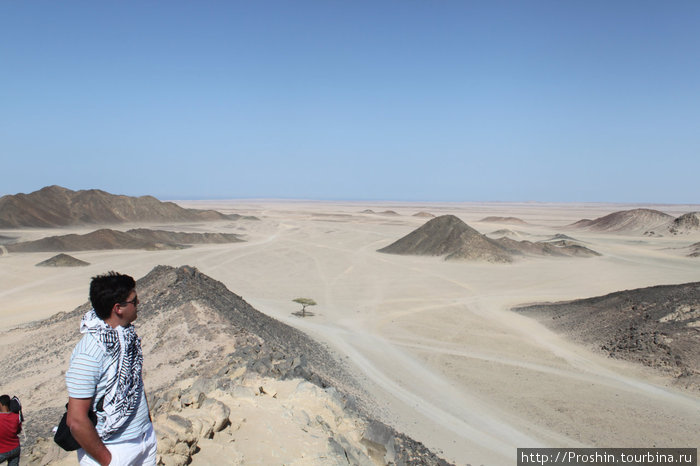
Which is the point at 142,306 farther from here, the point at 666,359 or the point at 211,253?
the point at 211,253

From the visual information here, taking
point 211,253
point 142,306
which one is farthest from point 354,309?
point 211,253

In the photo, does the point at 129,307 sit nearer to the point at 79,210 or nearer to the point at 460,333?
the point at 460,333

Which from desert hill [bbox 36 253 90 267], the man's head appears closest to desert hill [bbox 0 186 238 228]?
desert hill [bbox 36 253 90 267]

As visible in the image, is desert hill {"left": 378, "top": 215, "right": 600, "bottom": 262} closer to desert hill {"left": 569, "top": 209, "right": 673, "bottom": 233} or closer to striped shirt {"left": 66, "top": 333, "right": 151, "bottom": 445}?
desert hill {"left": 569, "top": 209, "right": 673, "bottom": 233}

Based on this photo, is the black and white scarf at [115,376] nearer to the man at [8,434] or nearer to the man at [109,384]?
the man at [109,384]

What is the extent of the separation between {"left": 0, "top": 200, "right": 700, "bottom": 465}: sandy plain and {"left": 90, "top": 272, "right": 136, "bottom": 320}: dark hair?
899 centimetres

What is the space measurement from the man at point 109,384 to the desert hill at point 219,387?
1767mm

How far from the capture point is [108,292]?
347cm

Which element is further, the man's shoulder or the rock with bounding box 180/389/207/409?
the rock with bounding box 180/389/207/409

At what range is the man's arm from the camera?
3189 millimetres

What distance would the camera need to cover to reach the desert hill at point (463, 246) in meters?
42.6

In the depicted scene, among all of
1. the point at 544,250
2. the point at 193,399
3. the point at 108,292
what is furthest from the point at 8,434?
the point at 544,250

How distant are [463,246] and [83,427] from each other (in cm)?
4233

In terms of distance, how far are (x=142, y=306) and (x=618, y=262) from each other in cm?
4254
